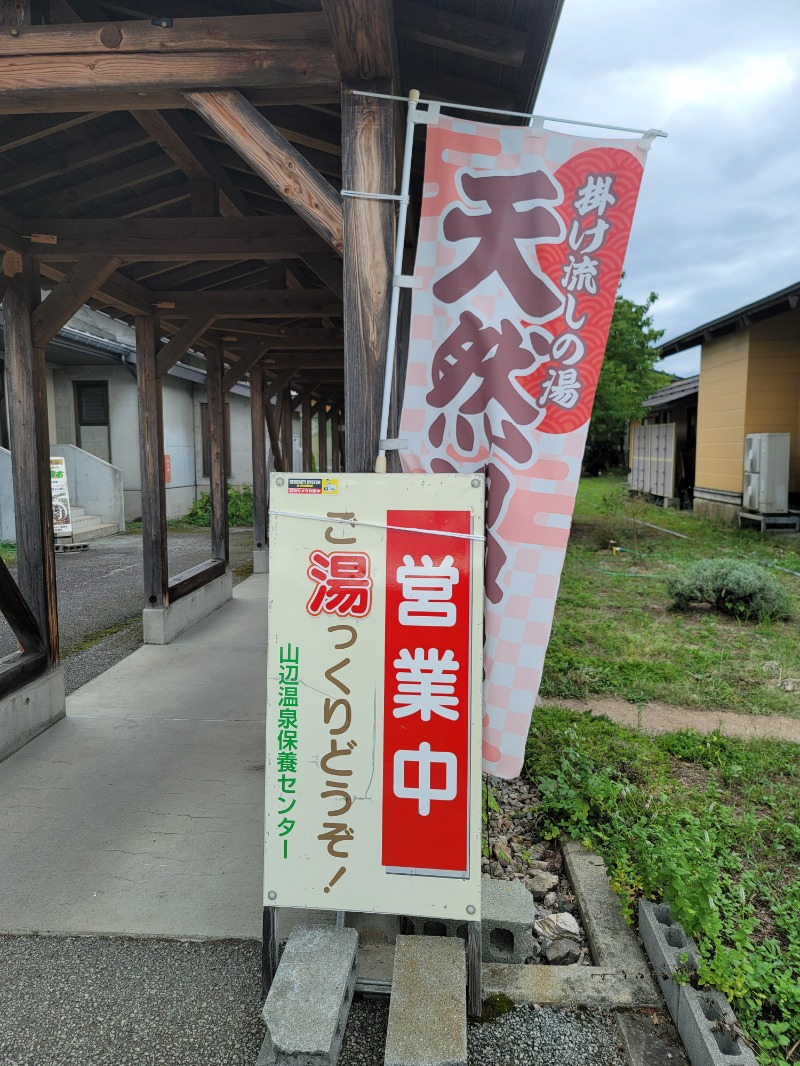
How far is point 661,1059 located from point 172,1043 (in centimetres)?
146

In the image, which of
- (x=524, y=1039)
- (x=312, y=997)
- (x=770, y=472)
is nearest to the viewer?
(x=312, y=997)

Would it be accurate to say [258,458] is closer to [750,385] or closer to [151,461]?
[151,461]

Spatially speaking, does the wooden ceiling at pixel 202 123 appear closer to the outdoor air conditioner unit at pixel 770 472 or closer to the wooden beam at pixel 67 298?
the wooden beam at pixel 67 298

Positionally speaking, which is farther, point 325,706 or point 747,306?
point 747,306

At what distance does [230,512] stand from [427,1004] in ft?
54.3

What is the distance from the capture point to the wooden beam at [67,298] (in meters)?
4.70

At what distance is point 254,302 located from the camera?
22.5ft

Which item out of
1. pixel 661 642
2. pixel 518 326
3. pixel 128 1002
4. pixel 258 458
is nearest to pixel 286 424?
pixel 258 458

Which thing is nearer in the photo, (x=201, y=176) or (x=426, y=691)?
(x=426, y=691)

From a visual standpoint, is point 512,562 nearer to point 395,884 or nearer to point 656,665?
point 395,884

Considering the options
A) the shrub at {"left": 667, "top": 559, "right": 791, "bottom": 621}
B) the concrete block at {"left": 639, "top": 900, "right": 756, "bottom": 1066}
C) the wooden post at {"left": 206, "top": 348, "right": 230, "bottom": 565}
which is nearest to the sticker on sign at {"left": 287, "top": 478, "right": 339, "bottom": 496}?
the concrete block at {"left": 639, "top": 900, "right": 756, "bottom": 1066}

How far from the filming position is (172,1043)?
2.29 m

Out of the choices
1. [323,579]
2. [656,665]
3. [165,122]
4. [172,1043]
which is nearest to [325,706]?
[323,579]

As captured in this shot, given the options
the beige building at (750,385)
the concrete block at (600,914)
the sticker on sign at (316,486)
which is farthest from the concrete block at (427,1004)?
the beige building at (750,385)
